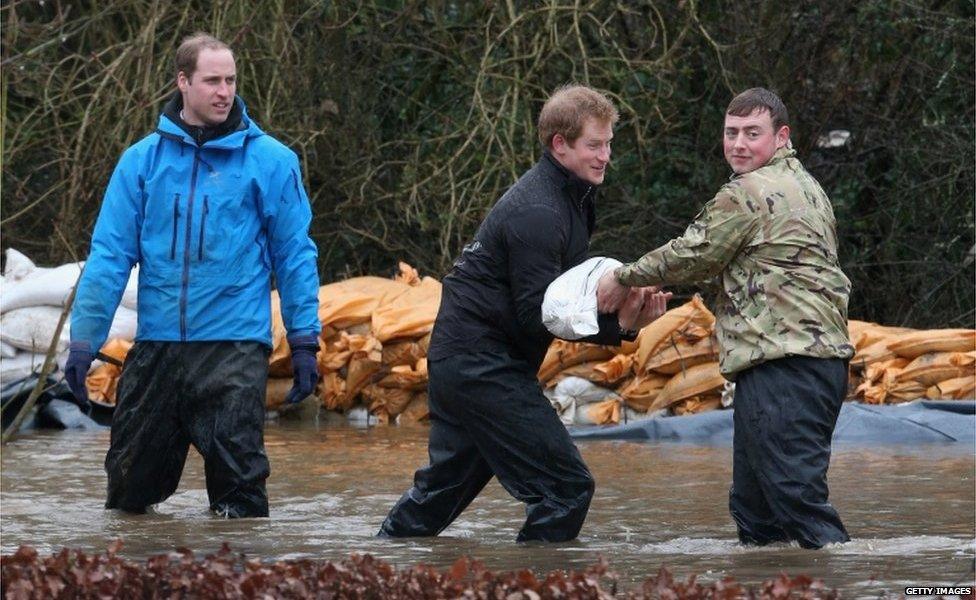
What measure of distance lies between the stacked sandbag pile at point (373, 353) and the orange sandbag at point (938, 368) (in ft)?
10.1

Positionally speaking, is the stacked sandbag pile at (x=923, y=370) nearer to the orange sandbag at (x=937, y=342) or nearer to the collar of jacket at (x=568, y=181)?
the orange sandbag at (x=937, y=342)

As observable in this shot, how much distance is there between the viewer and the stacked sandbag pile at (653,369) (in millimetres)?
11281

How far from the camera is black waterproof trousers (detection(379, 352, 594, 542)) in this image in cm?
618

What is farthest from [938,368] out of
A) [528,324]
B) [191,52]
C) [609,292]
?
[191,52]

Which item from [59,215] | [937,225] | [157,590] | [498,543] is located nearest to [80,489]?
[498,543]

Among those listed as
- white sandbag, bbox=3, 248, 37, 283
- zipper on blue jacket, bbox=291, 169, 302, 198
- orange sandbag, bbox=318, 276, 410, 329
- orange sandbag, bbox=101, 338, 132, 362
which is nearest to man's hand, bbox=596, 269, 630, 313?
zipper on blue jacket, bbox=291, 169, 302, 198

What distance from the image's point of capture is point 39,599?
4.11 meters

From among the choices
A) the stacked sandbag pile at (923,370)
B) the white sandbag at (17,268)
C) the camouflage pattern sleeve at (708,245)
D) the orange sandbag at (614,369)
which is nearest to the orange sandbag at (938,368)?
the stacked sandbag pile at (923,370)

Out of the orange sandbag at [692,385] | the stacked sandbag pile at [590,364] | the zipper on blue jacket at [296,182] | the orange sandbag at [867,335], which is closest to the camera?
the zipper on blue jacket at [296,182]

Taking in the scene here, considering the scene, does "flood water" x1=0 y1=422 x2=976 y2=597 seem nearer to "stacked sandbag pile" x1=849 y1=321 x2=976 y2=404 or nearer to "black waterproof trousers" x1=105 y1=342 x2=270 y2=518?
"black waterproof trousers" x1=105 y1=342 x2=270 y2=518

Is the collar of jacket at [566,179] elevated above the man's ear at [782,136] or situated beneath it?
situated beneath

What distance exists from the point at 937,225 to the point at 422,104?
424cm

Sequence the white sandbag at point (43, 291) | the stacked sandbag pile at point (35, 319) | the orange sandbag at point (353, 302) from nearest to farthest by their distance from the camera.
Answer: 1. the stacked sandbag pile at point (35, 319)
2. the white sandbag at point (43, 291)
3. the orange sandbag at point (353, 302)

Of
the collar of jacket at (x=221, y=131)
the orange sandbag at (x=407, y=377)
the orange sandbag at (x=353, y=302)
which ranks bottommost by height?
the orange sandbag at (x=407, y=377)
